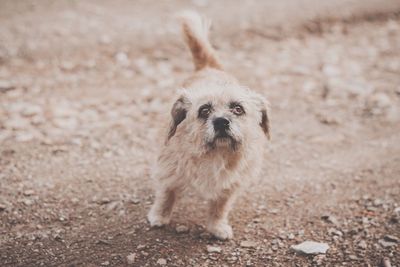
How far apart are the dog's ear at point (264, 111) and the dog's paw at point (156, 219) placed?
4.12 ft

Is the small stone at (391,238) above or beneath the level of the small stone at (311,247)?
above

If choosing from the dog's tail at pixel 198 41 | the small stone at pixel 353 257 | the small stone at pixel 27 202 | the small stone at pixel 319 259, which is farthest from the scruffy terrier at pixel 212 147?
the small stone at pixel 27 202

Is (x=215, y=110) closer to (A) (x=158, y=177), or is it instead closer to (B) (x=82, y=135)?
(A) (x=158, y=177)

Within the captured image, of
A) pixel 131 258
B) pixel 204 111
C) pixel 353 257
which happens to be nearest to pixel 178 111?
pixel 204 111

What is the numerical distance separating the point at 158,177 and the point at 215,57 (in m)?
1.60

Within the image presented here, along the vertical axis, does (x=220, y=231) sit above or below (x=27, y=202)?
above

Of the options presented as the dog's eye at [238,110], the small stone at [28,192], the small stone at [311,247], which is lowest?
the small stone at [28,192]

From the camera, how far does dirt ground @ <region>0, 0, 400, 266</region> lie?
371cm

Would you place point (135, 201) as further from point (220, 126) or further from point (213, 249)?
point (220, 126)

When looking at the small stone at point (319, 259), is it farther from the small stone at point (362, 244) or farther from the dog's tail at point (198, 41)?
the dog's tail at point (198, 41)

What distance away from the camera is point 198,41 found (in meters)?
4.51

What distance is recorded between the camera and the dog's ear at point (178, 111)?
353cm

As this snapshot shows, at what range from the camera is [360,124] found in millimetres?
5766

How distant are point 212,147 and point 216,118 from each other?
25cm
